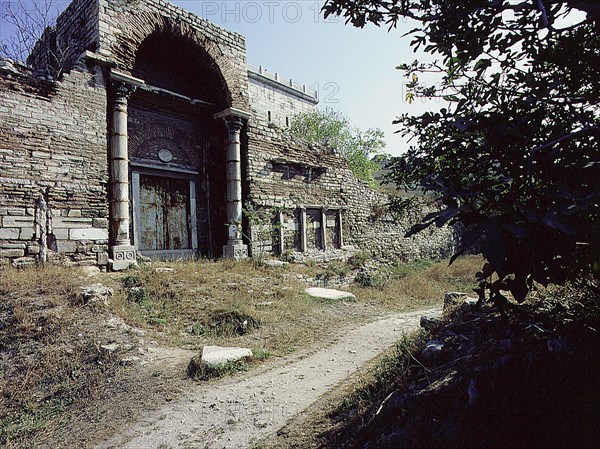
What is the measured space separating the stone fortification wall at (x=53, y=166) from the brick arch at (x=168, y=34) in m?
1.02

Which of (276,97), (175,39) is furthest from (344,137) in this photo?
(175,39)

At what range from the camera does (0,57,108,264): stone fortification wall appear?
7.68 metres

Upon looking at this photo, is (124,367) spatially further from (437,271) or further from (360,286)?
(437,271)

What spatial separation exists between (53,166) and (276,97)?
21.5 m

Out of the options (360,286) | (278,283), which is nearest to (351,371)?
(278,283)

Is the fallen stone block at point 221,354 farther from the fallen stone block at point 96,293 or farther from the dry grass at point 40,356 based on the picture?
the fallen stone block at point 96,293

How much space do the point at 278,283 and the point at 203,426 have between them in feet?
18.4

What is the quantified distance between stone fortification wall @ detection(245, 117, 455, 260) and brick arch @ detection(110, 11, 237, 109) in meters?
1.43

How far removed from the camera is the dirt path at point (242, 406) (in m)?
3.28

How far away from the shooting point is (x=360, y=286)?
35.1 ft

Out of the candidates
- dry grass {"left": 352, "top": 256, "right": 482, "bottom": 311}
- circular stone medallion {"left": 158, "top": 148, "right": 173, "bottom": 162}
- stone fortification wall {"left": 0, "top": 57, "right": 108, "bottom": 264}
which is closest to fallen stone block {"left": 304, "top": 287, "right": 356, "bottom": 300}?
dry grass {"left": 352, "top": 256, "right": 482, "bottom": 311}

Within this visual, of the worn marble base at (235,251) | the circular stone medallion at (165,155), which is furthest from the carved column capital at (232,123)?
the worn marble base at (235,251)

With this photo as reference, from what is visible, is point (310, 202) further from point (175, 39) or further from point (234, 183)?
point (175, 39)

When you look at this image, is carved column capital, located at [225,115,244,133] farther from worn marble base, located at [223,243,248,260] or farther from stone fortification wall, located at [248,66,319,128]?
stone fortification wall, located at [248,66,319,128]
